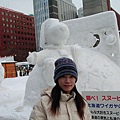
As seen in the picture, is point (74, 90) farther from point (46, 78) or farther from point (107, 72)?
point (107, 72)

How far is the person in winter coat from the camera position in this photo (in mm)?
1195

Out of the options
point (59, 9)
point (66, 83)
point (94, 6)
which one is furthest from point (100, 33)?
point (59, 9)

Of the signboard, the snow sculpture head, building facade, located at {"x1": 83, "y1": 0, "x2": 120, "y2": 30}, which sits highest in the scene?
building facade, located at {"x1": 83, "y1": 0, "x2": 120, "y2": 30}

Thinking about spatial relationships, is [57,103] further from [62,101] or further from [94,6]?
[94,6]

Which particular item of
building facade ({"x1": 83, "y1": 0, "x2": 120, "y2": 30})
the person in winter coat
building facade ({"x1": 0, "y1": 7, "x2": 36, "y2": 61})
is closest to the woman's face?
the person in winter coat

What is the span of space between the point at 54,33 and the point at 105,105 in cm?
138

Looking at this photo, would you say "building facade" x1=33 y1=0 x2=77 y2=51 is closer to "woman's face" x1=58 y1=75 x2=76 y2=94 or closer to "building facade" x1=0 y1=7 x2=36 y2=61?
"building facade" x1=0 y1=7 x2=36 y2=61

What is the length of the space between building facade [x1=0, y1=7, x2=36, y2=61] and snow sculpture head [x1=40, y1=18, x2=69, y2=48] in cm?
3836

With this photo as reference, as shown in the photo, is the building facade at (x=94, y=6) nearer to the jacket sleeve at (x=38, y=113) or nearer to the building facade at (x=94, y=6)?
the building facade at (x=94, y=6)

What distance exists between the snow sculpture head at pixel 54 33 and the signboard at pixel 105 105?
3.82ft

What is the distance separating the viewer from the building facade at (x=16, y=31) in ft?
139

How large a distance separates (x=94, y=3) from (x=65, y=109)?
6729 millimetres

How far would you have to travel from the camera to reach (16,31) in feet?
151

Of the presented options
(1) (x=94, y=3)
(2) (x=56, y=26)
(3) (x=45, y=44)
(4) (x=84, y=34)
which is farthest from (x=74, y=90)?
(1) (x=94, y=3)
